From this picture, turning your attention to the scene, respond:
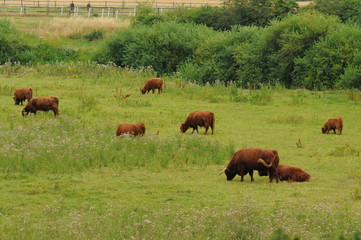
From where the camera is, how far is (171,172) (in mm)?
17500

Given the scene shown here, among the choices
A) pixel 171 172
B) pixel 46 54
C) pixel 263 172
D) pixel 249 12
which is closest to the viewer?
pixel 263 172

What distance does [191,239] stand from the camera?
1039 centimetres

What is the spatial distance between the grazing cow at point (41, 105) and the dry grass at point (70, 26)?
36067 millimetres

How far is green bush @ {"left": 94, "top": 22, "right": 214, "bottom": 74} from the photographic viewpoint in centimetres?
5088

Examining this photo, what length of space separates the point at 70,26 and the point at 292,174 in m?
51.9

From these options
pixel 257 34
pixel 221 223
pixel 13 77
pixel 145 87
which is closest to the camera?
pixel 221 223

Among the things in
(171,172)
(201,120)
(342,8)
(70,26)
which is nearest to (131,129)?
(201,120)

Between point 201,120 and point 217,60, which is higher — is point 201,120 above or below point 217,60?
above

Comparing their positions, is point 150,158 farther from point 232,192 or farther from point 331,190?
point 331,190

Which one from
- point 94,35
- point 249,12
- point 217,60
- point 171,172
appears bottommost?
point 94,35

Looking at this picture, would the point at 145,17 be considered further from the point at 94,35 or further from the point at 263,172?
the point at 263,172

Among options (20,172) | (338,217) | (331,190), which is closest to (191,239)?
(338,217)

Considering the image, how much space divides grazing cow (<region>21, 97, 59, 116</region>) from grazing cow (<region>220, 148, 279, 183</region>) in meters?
11.3

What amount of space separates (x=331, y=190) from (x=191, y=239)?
18.7 feet
